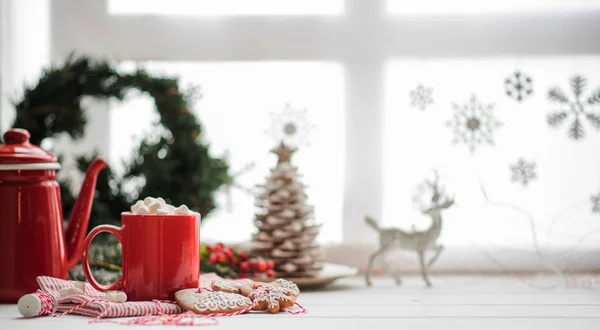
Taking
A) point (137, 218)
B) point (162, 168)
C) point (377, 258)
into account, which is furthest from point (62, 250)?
point (377, 258)

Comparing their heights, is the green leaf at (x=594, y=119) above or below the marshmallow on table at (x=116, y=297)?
above

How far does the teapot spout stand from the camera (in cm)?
105

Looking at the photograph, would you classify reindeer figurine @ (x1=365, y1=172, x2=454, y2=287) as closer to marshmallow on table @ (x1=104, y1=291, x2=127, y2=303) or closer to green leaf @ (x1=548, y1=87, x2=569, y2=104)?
green leaf @ (x1=548, y1=87, x2=569, y2=104)

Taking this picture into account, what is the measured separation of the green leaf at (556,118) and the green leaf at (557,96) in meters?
0.03

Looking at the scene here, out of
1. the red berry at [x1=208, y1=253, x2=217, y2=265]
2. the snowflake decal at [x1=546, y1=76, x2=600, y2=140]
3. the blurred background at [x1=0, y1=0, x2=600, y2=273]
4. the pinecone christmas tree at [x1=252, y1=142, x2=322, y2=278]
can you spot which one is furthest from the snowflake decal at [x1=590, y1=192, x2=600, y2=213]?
the red berry at [x1=208, y1=253, x2=217, y2=265]

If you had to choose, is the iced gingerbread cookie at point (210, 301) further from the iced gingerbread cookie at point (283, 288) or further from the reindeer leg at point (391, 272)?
the reindeer leg at point (391, 272)

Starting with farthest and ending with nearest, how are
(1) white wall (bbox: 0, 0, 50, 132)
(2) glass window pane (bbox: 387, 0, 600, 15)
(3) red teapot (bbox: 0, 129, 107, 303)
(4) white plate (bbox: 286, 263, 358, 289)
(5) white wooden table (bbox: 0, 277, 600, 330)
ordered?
1. (2) glass window pane (bbox: 387, 0, 600, 15)
2. (1) white wall (bbox: 0, 0, 50, 132)
3. (4) white plate (bbox: 286, 263, 358, 289)
4. (3) red teapot (bbox: 0, 129, 107, 303)
5. (5) white wooden table (bbox: 0, 277, 600, 330)

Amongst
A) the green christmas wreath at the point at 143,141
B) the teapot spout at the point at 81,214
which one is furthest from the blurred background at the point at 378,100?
the teapot spout at the point at 81,214

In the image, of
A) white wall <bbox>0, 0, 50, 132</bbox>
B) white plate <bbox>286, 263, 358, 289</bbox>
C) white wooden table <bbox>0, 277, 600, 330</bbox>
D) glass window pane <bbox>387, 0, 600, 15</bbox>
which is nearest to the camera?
white wooden table <bbox>0, 277, 600, 330</bbox>

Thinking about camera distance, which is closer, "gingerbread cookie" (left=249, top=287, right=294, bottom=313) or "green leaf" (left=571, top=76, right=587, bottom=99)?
"gingerbread cookie" (left=249, top=287, right=294, bottom=313)

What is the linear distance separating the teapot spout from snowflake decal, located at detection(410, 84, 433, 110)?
0.80 metres

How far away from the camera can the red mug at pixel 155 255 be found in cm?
90

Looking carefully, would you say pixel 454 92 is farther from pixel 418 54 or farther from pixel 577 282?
pixel 577 282

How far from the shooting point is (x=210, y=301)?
34.2 inches
